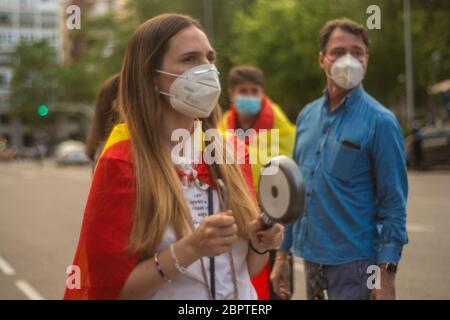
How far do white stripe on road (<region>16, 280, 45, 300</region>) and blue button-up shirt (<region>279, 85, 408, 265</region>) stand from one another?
3919mm

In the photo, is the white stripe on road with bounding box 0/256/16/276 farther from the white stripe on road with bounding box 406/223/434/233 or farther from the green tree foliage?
the green tree foliage

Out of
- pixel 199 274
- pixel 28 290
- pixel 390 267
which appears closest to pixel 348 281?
pixel 390 267

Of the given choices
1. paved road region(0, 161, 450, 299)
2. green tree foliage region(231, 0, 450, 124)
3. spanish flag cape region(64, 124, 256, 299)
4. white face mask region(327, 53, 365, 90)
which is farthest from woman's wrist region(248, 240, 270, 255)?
green tree foliage region(231, 0, 450, 124)

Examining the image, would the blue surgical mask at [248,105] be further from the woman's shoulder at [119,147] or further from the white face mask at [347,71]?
the woman's shoulder at [119,147]

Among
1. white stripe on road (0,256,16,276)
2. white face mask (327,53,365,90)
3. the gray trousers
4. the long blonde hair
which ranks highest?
white face mask (327,53,365,90)

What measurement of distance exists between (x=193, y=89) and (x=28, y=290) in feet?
17.9

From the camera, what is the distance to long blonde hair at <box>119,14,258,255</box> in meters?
1.81

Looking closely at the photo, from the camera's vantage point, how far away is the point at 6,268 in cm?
831

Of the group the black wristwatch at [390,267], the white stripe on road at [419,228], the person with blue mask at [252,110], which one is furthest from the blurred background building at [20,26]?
the black wristwatch at [390,267]

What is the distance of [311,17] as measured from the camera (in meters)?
30.2

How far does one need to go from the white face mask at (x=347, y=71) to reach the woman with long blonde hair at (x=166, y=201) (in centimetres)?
126

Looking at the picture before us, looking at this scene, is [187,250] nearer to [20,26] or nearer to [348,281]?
[348,281]
